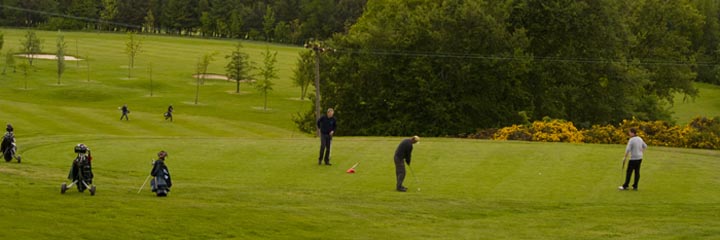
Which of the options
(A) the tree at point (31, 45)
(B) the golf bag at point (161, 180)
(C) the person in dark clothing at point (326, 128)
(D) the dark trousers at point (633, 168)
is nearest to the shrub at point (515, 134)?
(C) the person in dark clothing at point (326, 128)

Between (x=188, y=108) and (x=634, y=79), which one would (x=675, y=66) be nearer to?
(x=634, y=79)

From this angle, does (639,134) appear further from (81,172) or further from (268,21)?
(268,21)

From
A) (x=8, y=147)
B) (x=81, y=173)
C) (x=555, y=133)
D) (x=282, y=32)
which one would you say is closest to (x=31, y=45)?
(x=282, y=32)

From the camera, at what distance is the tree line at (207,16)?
17812 cm

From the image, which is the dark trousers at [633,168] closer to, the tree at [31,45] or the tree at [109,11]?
the tree at [31,45]

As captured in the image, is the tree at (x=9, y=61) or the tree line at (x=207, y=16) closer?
the tree at (x=9, y=61)

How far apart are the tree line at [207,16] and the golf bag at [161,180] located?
14971cm

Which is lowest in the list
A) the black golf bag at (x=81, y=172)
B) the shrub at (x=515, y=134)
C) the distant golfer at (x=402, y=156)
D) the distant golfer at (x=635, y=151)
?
the shrub at (x=515, y=134)

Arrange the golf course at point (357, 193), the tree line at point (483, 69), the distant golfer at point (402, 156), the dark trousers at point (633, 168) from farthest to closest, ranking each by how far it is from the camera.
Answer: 1. the tree line at point (483, 69)
2. the dark trousers at point (633, 168)
3. the distant golfer at point (402, 156)
4. the golf course at point (357, 193)

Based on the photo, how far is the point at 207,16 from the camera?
17988 centimetres

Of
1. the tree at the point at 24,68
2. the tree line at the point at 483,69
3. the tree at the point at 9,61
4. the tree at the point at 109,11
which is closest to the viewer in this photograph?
the tree line at the point at 483,69

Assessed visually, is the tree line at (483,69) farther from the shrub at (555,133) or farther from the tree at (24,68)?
the tree at (24,68)

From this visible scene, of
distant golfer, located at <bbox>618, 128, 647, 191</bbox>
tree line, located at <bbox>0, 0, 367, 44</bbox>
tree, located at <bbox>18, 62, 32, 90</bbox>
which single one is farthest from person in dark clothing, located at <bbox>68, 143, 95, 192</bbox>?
tree line, located at <bbox>0, 0, 367, 44</bbox>

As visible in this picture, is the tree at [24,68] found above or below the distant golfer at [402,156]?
below
